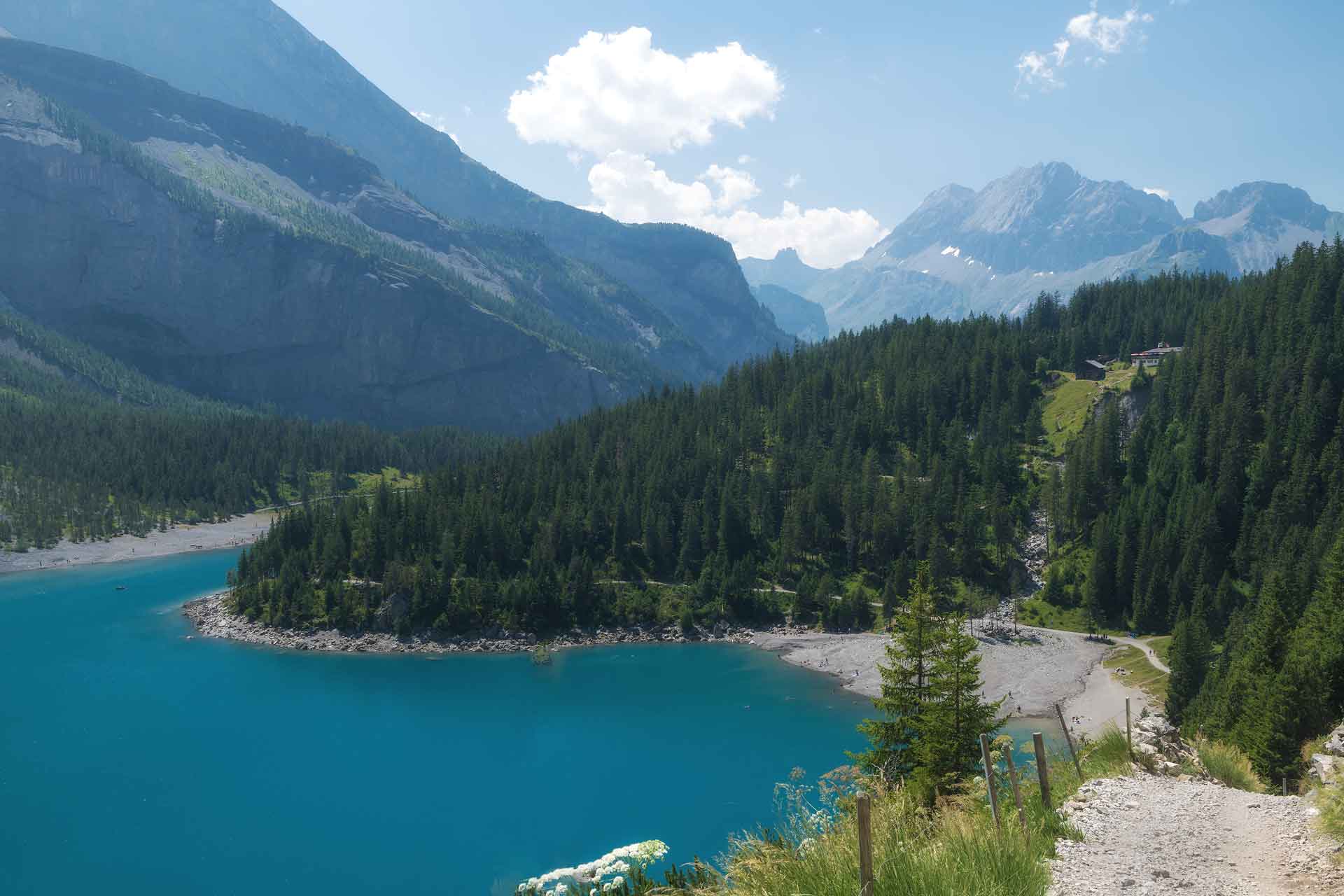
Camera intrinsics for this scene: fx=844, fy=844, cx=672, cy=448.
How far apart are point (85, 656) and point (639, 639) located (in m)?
62.9

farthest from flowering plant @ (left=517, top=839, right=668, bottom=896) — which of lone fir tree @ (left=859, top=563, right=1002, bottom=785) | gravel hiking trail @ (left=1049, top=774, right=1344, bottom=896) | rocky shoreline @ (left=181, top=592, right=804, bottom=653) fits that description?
rocky shoreline @ (left=181, top=592, right=804, bottom=653)

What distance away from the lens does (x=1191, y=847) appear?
1417cm

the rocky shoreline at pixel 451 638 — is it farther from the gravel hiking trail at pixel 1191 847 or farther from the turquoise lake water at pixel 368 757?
the gravel hiking trail at pixel 1191 847

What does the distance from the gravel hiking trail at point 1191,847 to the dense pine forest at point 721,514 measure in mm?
90995

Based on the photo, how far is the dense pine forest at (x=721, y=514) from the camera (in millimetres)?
108188

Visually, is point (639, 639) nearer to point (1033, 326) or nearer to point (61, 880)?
point (61, 880)

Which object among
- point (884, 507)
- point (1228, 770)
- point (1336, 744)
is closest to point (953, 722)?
point (1228, 770)

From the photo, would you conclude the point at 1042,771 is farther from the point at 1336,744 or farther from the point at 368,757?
the point at 368,757

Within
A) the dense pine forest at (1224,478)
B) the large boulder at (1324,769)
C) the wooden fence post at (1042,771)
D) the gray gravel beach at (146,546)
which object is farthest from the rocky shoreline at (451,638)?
the wooden fence post at (1042,771)

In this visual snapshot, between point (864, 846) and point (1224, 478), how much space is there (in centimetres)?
11795

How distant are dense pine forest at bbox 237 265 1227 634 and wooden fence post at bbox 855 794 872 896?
98.7 meters

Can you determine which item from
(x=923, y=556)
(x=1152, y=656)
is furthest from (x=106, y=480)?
(x=1152, y=656)

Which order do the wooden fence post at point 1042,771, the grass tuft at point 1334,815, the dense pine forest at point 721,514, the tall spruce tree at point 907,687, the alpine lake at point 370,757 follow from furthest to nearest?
the dense pine forest at point 721,514 → the alpine lake at point 370,757 → the tall spruce tree at point 907,687 → the wooden fence post at point 1042,771 → the grass tuft at point 1334,815

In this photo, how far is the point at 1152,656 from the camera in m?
87.9
